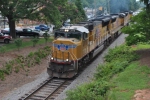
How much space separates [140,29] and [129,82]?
8.14 metres

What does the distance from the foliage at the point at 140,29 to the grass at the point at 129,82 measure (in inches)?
179

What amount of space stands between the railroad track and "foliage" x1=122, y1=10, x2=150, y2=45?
6790 mm

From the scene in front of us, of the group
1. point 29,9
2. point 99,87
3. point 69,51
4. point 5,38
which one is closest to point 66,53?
point 69,51

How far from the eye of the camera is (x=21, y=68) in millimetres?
21375

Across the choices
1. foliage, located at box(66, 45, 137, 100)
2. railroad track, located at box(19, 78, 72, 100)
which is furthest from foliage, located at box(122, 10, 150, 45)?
railroad track, located at box(19, 78, 72, 100)

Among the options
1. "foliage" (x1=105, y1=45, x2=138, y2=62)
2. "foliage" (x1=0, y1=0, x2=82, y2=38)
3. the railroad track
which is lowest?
the railroad track

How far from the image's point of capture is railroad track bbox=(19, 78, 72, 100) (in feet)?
50.8

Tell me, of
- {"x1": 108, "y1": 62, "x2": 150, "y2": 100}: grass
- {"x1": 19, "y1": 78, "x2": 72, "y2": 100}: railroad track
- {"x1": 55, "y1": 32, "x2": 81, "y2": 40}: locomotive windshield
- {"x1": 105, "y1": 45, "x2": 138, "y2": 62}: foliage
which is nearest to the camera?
{"x1": 108, "y1": 62, "x2": 150, "y2": 100}: grass

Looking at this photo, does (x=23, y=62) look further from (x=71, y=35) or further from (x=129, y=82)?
(x=129, y=82)

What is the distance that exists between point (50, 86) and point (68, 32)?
4348 millimetres

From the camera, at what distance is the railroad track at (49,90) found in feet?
50.8

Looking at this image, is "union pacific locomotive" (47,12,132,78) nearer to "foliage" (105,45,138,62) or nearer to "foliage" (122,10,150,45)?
"foliage" (105,45,138,62)

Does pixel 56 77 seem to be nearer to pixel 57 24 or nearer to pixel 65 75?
pixel 65 75

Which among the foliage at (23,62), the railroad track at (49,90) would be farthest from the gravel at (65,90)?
the foliage at (23,62)
